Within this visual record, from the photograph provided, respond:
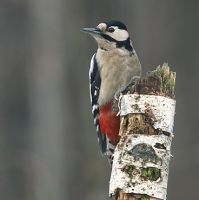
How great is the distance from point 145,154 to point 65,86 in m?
10.8

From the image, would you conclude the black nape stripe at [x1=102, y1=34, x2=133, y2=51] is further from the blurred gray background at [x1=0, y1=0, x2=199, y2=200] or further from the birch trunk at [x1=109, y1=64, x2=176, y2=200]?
the blurred gray background at [x1=0, y1=0, x2=199, y2=200]

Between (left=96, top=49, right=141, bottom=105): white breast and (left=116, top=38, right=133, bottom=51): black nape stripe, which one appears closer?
(left=96, top=49, right=141, bottom=105): white breast

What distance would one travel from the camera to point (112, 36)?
25.5 ft

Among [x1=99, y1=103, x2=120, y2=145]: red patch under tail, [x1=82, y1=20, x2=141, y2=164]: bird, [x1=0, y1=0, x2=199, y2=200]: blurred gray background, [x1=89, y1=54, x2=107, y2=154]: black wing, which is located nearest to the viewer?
[x1=99, y1=103, x2=120, y2=145]: red patch under tail

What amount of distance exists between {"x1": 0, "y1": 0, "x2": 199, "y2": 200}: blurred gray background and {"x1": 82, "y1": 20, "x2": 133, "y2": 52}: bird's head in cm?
697

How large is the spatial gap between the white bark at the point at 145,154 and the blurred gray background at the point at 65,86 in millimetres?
9080

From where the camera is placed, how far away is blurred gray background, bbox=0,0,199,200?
15297mm

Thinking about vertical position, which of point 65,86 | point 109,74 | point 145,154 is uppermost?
point 109,74

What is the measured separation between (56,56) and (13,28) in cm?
77

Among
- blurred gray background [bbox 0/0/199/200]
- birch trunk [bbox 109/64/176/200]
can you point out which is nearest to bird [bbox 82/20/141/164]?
birch trunk [bbox 109/64/176/200]

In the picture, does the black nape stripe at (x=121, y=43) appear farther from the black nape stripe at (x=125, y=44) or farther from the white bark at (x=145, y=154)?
the white bark at (x=145, y=154)

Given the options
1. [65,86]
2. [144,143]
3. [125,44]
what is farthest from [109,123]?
[65,86]

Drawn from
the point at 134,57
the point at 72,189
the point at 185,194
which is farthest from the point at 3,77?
the point at 134,57

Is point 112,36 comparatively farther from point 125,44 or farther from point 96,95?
point 96,95
